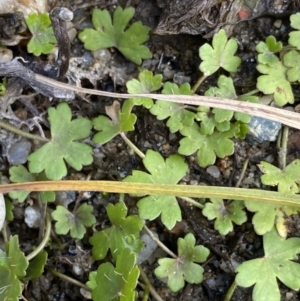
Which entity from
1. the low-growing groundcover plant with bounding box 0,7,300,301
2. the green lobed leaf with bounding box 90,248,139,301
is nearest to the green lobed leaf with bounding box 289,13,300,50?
the low-growing groundcover plant with bounding box 0,7,300,301

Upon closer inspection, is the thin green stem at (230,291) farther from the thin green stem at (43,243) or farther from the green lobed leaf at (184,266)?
the thin green stem at (43,243)

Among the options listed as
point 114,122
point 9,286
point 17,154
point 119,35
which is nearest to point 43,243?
point 9,286

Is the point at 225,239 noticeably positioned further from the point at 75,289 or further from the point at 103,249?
the point at 75,289

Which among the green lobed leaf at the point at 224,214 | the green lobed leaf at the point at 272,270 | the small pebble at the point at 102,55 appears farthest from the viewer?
the small pebble at the point at 102,55

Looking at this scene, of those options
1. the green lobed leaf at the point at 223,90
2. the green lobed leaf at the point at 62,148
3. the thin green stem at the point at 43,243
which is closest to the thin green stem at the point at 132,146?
the green lobed leaf at the point at 62,148

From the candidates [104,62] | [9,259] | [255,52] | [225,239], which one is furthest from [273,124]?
[9,259]

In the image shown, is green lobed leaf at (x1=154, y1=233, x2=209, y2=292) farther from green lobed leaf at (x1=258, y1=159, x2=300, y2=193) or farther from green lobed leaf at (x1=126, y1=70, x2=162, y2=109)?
green lobed leaf at (x1=126, y1=70, x2=162, y2=109)

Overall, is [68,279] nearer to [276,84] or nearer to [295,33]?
[276,84]

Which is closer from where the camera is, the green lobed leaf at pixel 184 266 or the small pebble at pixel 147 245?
the green lobed leaf at pixel 184 266
